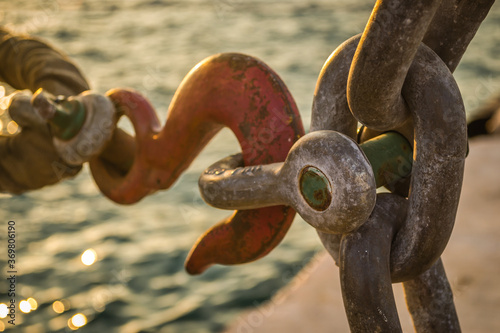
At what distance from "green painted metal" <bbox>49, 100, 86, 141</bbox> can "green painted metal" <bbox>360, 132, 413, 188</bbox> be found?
0.44m

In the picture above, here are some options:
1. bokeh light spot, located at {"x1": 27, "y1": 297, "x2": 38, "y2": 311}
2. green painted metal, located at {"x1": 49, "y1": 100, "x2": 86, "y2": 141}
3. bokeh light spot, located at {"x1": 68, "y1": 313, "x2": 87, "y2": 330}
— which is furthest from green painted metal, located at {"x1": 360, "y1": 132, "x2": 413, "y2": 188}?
bokeh light spot, located at {"x1": 27, "y1": 297, "x2": 38, "y2": 311}

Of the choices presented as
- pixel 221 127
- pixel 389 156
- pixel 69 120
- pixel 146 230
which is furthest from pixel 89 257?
pixel 389 156

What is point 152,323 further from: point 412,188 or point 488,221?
point 412,188

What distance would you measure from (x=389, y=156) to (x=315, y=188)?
9 cm

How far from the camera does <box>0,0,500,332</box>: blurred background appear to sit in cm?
385

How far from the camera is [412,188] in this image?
0.55 meters

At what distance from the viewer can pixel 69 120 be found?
2.92 ft

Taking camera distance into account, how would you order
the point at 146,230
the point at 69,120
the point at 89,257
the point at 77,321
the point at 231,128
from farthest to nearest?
the point at 146,230, the point at 89,257, the point at 77,321, the point at 69,120, the point at 231,128

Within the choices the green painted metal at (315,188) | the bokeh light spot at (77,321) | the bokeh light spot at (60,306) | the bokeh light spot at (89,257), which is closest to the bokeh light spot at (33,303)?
the bokeh light spot at (60,306)

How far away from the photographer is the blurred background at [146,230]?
152 inches

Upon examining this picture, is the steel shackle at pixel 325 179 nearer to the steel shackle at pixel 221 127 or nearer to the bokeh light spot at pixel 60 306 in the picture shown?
the steel shackle at pixel 221 127

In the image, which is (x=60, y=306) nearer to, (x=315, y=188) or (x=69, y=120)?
(x=69, y=120)

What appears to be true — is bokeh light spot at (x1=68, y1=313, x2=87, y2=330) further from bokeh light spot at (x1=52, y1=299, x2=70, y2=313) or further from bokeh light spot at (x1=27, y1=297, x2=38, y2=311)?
bokeh light spot at (x1=27, y1=297, x2=38, y2=311)

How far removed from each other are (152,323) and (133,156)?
2950 mm
